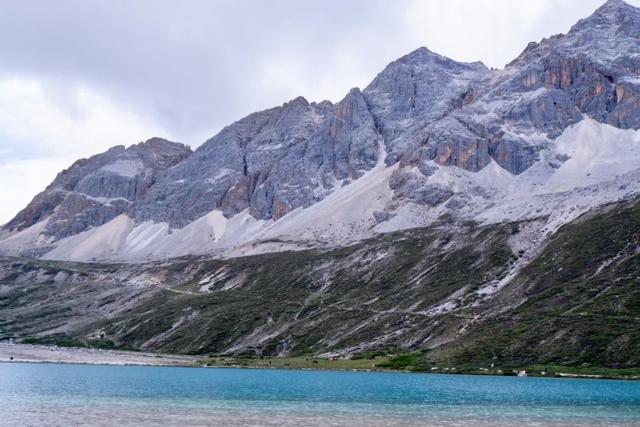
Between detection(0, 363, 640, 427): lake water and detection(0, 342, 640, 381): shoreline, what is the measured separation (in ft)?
36.3

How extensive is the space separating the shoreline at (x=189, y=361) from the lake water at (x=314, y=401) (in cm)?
1106

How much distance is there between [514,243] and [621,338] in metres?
83.9

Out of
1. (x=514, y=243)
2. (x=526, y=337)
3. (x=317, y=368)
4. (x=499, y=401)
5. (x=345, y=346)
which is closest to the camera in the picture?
(x=499, y=401)

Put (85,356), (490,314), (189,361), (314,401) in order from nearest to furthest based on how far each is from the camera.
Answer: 1. (314,401)
2. (490,314)
3. (189,361)
4. (85,356)

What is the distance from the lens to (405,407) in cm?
6256

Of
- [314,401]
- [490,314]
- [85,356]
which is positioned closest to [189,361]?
[85,356]

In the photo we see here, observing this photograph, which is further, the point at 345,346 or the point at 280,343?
the point at 280,343

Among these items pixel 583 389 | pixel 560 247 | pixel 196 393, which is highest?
pixel 560 247

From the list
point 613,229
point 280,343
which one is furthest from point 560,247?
point 280,343

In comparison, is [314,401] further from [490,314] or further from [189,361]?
[189,361]

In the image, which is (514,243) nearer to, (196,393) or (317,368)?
(317,368)

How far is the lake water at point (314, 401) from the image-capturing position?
5166cm

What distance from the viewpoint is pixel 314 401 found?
66.6 meters

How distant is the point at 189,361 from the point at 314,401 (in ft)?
303
